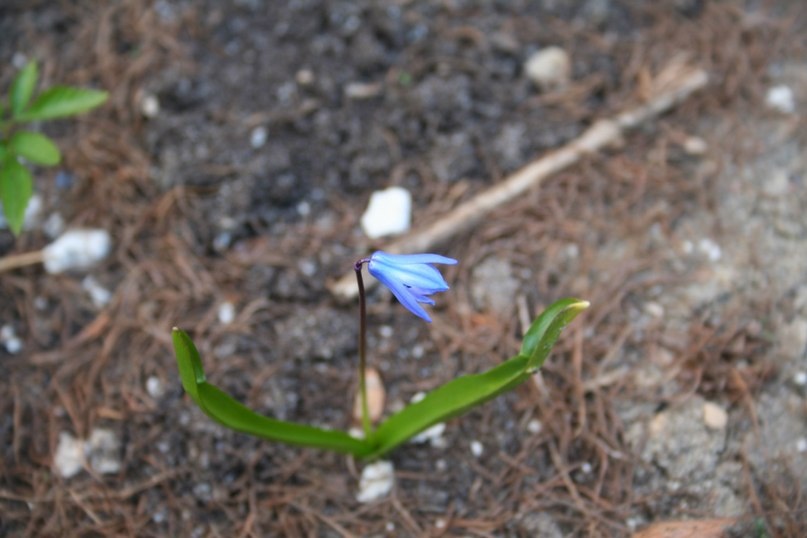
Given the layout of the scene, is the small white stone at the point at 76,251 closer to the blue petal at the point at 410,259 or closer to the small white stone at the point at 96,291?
the small white stone at the point at 96,291

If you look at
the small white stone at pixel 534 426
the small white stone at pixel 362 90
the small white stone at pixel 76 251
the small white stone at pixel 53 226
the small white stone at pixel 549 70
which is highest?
the small white stone at pixel 362 90

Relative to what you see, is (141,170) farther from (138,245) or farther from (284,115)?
(284,115)

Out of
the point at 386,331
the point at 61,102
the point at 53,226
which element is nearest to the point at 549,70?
the point at 386,331

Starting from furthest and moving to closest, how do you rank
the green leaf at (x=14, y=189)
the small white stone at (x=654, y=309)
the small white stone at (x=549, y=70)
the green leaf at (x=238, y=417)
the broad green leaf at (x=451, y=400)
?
the small white stone at (x=549, y=70) → the small white stone at (x=654, y=309) → the green leaf at (x=14, y=189) → the broad green leaf at (x=451, y=400) → the green leaf at (x=238, y=417)

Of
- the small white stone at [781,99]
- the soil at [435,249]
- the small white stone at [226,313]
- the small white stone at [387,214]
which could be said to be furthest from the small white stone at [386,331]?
the small white stone at [781,99]

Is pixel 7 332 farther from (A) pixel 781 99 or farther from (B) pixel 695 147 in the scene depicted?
(A) pixel 781 99

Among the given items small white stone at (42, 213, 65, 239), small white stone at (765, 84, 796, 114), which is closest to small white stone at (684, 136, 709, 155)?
small white stone at (765, 84, 796, 114)

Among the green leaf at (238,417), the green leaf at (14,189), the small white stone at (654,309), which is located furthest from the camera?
the small white stone at (654,309)

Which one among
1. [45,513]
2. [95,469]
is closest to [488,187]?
[95,469]
